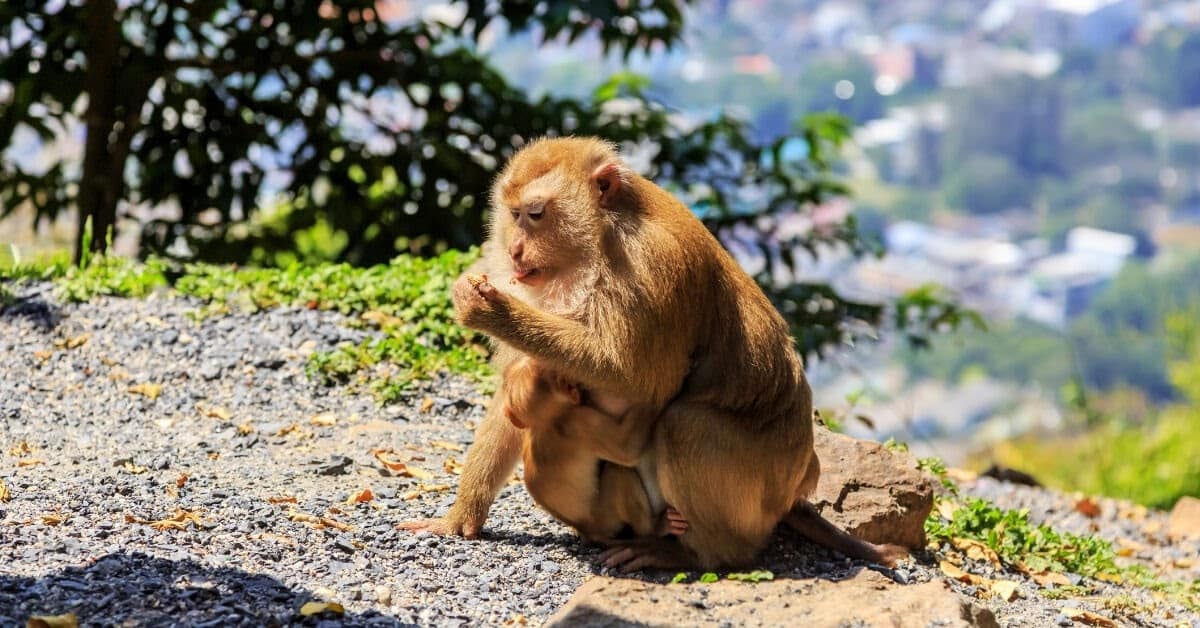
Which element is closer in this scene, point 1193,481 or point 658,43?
point 658,43

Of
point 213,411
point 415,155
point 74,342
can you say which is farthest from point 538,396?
point 415,155

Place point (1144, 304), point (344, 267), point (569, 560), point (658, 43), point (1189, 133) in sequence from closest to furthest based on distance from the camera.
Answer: point (569, 560)
point (344, 267)
point (658, 43)
point (1144, 304)
point (1189, 133)

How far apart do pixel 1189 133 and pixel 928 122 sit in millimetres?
9024

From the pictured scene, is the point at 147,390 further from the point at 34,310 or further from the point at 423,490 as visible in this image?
the point at 423,490

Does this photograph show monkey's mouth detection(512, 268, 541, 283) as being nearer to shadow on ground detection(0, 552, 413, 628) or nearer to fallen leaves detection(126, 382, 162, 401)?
shadow on ground detection(0, 552, 413, 628)

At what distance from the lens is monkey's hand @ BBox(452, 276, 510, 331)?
4.05m

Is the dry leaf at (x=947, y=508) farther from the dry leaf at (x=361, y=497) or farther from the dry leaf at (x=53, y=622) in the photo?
the dry leaf at (x=53, y=622)

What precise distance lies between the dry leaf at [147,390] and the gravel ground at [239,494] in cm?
1

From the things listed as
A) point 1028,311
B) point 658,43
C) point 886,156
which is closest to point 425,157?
point 658,43

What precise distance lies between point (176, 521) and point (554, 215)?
Result: 5.41ft

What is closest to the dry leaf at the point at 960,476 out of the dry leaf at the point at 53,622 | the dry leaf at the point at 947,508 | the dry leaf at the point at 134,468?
the dry leaf at the point at 947,508

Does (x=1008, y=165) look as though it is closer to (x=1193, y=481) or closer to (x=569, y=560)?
(x=1193, y=481)

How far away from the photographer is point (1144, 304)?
2761 cm

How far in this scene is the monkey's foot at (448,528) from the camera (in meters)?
4.54
